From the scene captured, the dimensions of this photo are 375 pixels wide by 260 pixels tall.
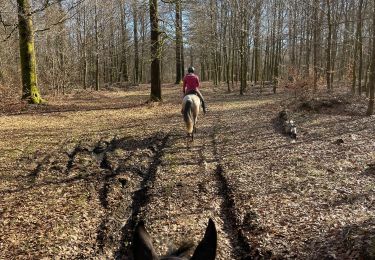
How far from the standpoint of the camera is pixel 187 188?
855 centimetres

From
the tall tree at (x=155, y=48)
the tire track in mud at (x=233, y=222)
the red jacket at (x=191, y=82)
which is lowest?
the tire track in mud at (x=233, y=222)

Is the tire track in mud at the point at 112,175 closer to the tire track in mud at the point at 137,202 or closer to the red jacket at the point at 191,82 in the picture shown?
the tire track in mud at the point at 137,202

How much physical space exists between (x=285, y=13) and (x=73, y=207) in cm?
3574

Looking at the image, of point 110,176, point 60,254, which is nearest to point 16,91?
point 110,176

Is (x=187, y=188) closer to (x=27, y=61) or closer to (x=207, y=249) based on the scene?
(x=207, y=249)

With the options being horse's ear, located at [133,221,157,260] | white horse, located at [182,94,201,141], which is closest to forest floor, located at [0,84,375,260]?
white horse, located at [182,94,201,141]

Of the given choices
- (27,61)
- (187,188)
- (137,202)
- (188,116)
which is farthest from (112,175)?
(27,61)

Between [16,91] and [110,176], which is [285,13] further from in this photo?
[110,176]

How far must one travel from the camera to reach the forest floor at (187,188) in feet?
19.9

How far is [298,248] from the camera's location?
5793mm

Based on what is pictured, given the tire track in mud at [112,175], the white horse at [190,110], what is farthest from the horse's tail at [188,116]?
the tire track in mud at [112,175]

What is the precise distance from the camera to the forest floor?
6.06 meters

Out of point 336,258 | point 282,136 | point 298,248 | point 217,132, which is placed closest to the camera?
point 336,258

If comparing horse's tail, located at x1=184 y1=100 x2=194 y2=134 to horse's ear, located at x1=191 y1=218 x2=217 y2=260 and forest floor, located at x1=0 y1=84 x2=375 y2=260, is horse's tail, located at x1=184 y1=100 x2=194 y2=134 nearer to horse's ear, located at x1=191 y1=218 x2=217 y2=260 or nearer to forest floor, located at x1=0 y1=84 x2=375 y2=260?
forest floor, located at x1=0 y1=84 x2=375 y2=260
